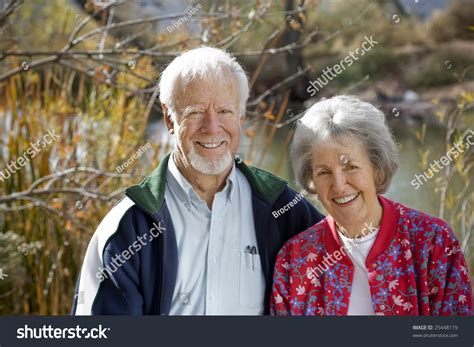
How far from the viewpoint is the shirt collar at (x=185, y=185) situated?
89.7 inches

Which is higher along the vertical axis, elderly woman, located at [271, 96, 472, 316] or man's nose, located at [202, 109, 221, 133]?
man's nose, located at [202, 109, 221, 133]

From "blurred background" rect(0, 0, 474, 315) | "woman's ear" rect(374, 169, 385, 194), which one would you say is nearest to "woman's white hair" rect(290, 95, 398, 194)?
"woman's ear" rect(374, 169, 385, 194)

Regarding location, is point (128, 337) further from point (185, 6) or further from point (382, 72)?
point (382, 72)

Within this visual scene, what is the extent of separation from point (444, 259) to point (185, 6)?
2.20m

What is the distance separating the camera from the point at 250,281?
228cm

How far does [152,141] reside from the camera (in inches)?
144

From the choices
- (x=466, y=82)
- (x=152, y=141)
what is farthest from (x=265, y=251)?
(x=466, y=82)

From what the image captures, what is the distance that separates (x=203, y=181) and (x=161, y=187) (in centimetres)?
13

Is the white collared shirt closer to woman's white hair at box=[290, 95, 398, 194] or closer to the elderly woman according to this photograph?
the elderly woman

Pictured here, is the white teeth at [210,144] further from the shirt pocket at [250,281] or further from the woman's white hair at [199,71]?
the shirt pocket at [250,281]

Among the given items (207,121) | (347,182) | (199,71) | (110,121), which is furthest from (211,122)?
(110,121)

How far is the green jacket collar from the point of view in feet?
7.25

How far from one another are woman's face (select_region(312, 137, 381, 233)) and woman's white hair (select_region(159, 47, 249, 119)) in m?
0.31

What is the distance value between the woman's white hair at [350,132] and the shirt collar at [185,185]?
21 cm
